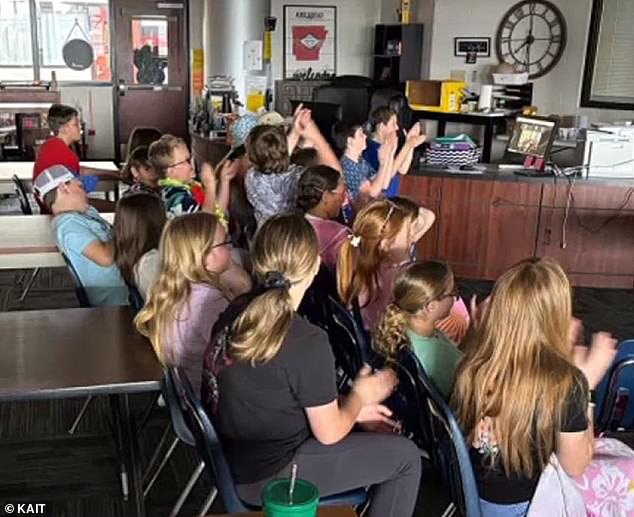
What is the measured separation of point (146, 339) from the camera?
2238 millimetres

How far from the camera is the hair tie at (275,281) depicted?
6.02 feet

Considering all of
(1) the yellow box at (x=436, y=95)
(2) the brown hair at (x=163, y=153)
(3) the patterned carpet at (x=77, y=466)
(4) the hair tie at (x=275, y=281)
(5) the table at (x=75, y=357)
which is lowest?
(3) the patterned carpet at (x=77, y=466)

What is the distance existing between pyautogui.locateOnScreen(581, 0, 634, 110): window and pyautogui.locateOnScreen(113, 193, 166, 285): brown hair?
6.37 meters

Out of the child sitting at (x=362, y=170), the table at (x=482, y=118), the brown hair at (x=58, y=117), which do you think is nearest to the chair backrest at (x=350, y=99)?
the table at (x=482, y=118)

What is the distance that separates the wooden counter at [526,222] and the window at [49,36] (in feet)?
20.7

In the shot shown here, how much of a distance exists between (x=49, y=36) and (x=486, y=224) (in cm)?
703

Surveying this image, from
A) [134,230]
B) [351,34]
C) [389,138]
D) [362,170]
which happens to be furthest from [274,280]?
[351,34]

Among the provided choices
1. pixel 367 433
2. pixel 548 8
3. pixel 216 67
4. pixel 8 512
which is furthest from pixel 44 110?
pixel 367 433

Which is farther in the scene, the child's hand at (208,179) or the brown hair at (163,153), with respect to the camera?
the brown hair at (163,153)

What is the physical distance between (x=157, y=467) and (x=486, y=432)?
4.85ft

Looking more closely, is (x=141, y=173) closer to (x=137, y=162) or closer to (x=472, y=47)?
(x=137, y=162)

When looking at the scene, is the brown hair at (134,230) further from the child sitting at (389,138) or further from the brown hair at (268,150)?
the child sitting at (389,138)

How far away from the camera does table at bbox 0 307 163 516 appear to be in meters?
1.92

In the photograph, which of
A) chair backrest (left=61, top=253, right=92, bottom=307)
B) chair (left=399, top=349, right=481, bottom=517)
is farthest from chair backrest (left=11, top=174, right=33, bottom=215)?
chair (left=399, top=349, right=481, bottom=517)
